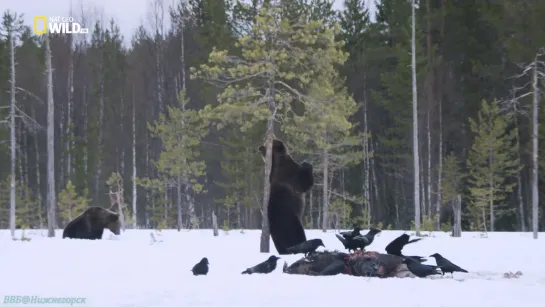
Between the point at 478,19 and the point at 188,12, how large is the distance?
19360 mm

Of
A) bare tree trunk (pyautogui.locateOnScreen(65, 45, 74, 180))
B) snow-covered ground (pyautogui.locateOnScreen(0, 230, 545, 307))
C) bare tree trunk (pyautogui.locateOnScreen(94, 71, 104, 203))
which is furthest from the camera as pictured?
bare tree trunk (pyautogui.locateOnScreen(94, 71, 104, 203))

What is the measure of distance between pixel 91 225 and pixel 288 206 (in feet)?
30.2

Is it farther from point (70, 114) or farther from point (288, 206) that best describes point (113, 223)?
point (70, 114)

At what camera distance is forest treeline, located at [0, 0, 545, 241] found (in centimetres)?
2875

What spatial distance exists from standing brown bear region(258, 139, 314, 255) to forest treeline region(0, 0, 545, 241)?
7539 millimetres

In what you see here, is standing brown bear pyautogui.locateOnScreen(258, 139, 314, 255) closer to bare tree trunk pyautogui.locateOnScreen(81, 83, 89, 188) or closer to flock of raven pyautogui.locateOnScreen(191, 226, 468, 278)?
flock of raven pyautogui.locateOnScreen(191, 226, 468, 278)

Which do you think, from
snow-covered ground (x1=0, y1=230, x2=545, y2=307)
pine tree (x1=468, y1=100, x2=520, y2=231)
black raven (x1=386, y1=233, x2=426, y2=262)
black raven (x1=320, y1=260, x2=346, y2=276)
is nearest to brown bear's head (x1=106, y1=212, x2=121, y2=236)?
snow-covered ground (x1=0, y1=230, x2=545, y2=307)

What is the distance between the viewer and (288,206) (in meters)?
14.3

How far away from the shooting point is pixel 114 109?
148ft

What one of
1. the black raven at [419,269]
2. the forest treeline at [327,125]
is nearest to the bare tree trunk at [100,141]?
the forest treeline at [327,125]

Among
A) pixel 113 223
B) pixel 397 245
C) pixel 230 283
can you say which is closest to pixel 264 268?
pixel 230 283

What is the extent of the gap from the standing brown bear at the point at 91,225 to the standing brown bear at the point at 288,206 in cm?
861

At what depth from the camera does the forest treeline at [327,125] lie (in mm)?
28750

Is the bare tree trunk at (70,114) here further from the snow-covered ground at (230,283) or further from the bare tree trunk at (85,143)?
the snow-covered ground at (230,283)
